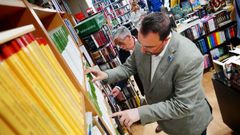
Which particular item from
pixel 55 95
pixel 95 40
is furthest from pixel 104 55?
pixel 55 95

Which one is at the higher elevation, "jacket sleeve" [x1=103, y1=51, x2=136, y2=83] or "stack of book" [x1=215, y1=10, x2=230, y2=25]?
"jacket sleeve" [x1=103, y1=51, x2=136, y2=83]

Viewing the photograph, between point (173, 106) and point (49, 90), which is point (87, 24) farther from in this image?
point (49, 90)

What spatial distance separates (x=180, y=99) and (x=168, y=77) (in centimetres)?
18

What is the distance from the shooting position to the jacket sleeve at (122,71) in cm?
187

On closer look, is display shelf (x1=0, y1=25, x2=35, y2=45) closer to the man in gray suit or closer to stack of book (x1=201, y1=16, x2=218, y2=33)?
the man in gray suit

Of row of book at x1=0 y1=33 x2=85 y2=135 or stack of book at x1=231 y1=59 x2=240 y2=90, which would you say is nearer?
row of book at x1=0 y1=33 x2=85 y2=135

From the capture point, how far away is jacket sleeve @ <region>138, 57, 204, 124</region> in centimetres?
150

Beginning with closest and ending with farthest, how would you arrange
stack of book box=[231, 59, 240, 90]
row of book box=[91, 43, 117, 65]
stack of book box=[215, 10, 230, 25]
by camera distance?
1. stack of book box=[231, 59, 240, 90]
2. row of book box=[91, 43, 117, 65]
3. stack of book box=[215, 10, 230, 25]

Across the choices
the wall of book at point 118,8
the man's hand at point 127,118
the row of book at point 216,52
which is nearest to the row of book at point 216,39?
the row of book at point 216,52


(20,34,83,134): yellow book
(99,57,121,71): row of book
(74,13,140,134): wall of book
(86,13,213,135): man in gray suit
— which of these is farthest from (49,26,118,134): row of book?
(99,57,121,71): row of book

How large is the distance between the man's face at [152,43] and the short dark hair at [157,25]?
3 cm

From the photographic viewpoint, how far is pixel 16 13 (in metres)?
0.85

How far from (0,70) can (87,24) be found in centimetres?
313

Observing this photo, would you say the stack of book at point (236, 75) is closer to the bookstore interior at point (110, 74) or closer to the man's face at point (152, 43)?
the bookstore interior at point (110, 74)
